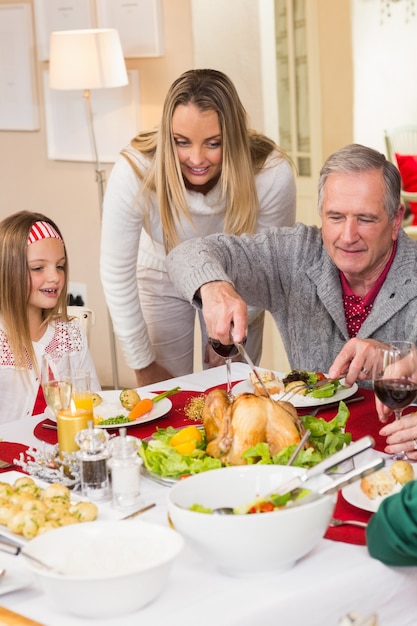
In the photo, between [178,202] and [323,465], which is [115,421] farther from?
[178,202]

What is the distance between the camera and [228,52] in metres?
4.88

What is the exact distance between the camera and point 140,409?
2168 mm

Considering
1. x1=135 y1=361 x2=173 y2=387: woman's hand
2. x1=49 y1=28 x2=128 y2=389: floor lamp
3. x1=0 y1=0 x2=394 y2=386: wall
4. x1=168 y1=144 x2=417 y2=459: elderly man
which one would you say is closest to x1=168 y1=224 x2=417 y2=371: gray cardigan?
x1=168 y1=144 x2=417 y2=459: elderly man

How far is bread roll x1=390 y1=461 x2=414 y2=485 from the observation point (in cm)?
163

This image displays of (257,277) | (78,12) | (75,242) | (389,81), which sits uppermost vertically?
(78,12)

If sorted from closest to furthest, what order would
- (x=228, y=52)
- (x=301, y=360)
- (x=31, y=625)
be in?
(x=31, y=625), (x=301, y=360), (x=228, y=52)

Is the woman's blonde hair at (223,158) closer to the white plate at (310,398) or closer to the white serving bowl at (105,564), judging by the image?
the white plate at (310,398)

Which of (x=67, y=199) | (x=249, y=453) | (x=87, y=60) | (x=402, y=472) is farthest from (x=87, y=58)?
(x=402, y=472)

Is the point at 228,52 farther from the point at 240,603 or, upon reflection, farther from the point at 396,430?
the point at 240,603

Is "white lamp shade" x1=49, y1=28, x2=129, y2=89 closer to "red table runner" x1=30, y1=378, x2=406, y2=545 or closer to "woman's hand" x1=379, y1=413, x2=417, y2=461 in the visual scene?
"red table runner" x1=30, y1=378, x2=406, y2=545

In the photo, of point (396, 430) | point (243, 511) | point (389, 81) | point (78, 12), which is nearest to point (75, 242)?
point (78, 12)

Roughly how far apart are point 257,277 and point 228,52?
2.43 meters

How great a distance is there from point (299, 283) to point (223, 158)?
0.48m

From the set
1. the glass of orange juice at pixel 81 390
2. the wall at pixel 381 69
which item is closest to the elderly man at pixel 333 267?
the glass of orange juice at pixel 81 390
